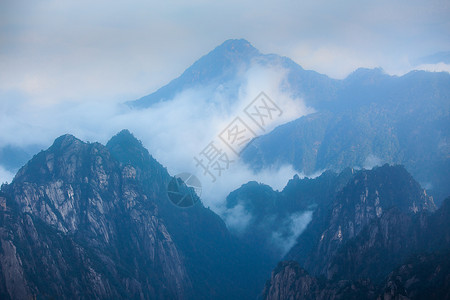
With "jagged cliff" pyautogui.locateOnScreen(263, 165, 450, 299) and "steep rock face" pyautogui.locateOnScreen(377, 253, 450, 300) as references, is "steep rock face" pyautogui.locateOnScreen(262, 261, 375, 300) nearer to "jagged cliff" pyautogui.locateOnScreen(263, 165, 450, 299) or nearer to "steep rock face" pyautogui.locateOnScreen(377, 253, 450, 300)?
"jagged cliff" pyautogui.locateOnScreen(263, 165, 450, 299)

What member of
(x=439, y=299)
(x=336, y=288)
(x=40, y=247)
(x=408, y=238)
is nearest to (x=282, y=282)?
(x=336, y=288)

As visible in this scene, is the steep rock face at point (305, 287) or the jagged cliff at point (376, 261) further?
the steep rock face at point (305, 287)

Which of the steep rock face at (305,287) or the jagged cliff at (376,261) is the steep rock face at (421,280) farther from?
the steep rock face at (305,287)

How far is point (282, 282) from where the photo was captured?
173 metres

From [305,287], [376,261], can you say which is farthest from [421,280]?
[376,261]

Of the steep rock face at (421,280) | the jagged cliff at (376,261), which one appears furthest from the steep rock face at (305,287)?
the steep rock face at (421,280)

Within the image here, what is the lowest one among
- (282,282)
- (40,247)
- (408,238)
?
(408,238)

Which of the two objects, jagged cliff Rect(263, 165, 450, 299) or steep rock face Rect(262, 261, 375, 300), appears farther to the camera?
steep rock face Rect(262, 261, 375, 300)

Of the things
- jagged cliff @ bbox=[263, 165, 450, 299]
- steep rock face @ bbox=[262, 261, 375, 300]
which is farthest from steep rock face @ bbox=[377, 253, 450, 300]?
steep rock face @ bbox=[262, 261, 375, 300]

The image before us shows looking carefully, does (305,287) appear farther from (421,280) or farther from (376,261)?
(421,280)

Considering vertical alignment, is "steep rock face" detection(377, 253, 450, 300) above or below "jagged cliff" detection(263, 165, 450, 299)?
below

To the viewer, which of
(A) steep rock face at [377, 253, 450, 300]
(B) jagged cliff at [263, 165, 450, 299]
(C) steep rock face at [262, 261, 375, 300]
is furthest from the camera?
(C) steep rock face at [262, 261, 375, 300]

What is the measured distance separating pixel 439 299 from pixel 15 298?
335ft

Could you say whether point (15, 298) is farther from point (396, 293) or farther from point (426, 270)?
point (426, 270)
